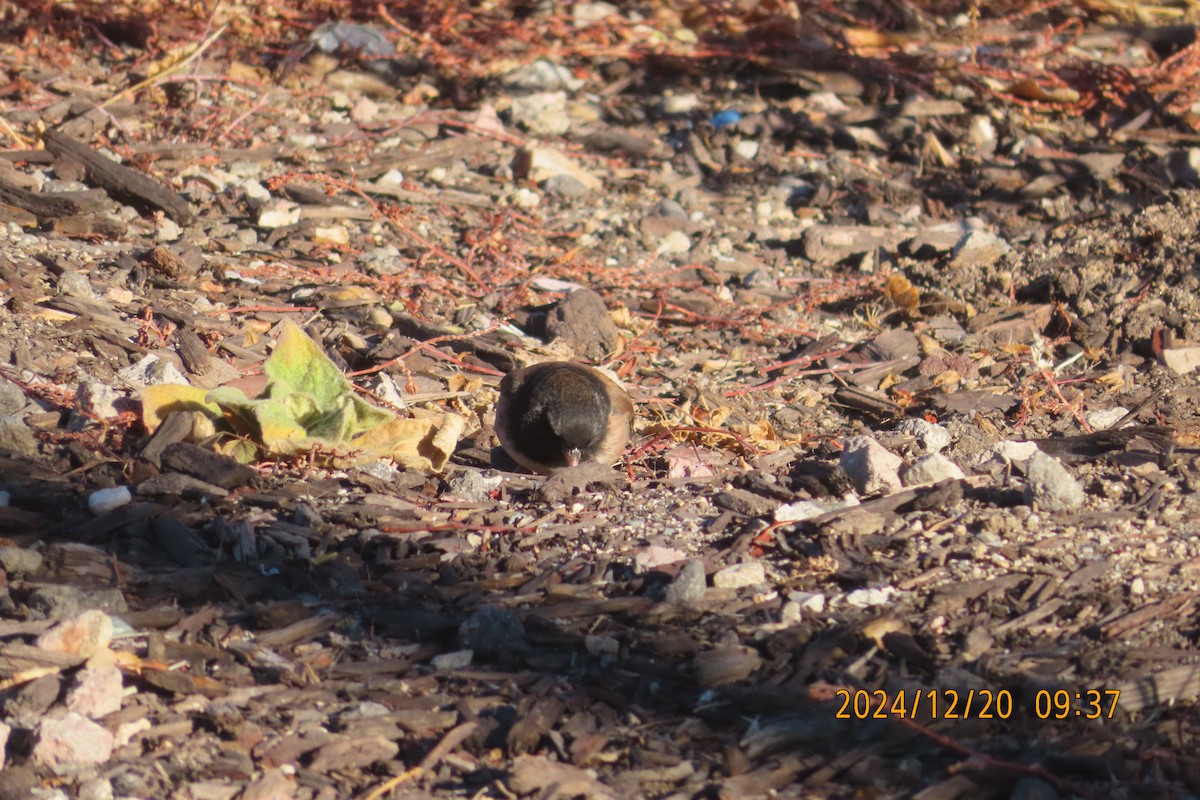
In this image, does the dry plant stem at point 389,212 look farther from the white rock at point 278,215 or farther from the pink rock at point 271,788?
the pink rock at point 271,788

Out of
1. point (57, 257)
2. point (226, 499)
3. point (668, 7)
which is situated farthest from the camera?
point (668, 7)

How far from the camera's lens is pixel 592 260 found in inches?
216

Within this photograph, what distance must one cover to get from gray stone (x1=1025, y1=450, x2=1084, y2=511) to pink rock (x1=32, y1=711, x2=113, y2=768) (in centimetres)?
228

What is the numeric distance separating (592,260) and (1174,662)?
11.0ft

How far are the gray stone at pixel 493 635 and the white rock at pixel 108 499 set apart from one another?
98 cm

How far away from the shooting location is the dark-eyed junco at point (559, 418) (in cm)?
354

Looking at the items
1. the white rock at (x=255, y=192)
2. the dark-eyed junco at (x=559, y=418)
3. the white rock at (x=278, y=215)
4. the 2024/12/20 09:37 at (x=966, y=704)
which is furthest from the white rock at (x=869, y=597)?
the white rock at (x=255, y=192)

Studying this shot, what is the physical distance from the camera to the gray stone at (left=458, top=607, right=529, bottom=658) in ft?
8.86

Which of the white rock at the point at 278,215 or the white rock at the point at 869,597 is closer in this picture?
the white rock at the point at 869,597

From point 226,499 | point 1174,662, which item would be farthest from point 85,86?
point 1174,662

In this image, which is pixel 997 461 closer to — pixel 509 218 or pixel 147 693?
pixel 147 693

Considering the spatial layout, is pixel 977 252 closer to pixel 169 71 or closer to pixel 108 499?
pixel 108 499

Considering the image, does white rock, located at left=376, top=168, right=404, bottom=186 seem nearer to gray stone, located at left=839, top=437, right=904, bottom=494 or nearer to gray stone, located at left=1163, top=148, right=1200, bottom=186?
gray stone, located at left=839, top=437, right=904, bottom=494

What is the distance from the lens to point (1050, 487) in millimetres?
3201
